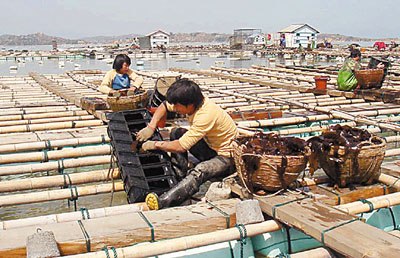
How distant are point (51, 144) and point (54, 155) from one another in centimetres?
43

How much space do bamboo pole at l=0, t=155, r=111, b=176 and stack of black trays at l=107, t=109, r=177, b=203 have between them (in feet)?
1.53

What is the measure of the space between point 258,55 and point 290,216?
140 ft

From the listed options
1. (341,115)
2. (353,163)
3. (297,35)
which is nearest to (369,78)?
(341,115)

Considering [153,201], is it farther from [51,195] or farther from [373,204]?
[373,204]

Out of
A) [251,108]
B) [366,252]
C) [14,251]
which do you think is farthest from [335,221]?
[251,108]

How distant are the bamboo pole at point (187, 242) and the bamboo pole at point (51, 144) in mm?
3132

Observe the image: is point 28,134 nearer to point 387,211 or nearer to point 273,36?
point 387,211

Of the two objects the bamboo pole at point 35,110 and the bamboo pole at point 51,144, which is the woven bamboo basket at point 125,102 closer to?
the bamboo pole at point 51,144

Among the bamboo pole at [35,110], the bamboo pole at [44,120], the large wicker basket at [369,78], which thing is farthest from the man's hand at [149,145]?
the large wicker basket at [369,78]

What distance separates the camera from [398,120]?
7.72m

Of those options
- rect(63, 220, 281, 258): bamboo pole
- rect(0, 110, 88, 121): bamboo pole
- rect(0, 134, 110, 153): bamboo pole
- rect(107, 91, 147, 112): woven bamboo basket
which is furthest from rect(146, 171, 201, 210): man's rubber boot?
rect(0, 110, 88, 121): bamboo pole

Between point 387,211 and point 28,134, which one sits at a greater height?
point 28,134

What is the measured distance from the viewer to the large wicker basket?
32.1 feet

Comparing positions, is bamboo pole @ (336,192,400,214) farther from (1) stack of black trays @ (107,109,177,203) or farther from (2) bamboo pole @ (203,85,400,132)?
(2) bamboo pole @ (203,85,400,132)
